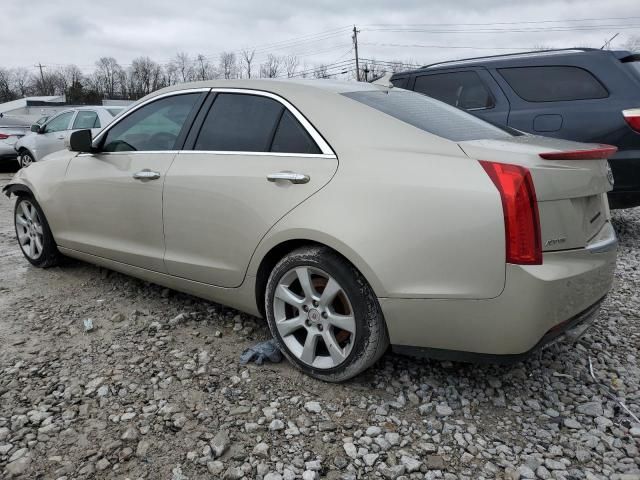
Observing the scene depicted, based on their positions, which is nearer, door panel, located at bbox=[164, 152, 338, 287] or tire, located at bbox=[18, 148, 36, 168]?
door panel, located at bbox=[164, 152, 338, 287]

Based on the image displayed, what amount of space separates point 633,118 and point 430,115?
2721mm

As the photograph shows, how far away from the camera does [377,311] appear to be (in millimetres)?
2367

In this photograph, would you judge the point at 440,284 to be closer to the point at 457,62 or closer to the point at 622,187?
the point at 622,187

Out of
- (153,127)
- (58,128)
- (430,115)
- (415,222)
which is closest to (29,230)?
(153,127)

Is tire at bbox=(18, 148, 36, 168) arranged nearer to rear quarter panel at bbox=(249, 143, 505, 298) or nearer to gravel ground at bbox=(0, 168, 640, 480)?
gravel ground at bbox=(0, 168, 640, 480)

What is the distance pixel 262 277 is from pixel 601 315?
2.30m

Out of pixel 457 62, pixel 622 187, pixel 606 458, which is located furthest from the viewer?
pixel 457 62

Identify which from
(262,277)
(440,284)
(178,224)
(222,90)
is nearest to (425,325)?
(440,284)

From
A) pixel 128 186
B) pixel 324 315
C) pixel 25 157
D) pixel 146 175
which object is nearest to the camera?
pixel 324 315

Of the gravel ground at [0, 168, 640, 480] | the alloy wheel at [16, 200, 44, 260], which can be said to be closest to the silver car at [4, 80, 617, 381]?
the gravel ground at [0, 168, 640, 480]

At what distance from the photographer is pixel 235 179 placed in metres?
2.78

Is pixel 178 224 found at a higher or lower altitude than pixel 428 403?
higher

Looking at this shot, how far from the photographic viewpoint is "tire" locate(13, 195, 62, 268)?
429 cm

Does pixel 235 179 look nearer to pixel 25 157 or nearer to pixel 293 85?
pixel 293 85
